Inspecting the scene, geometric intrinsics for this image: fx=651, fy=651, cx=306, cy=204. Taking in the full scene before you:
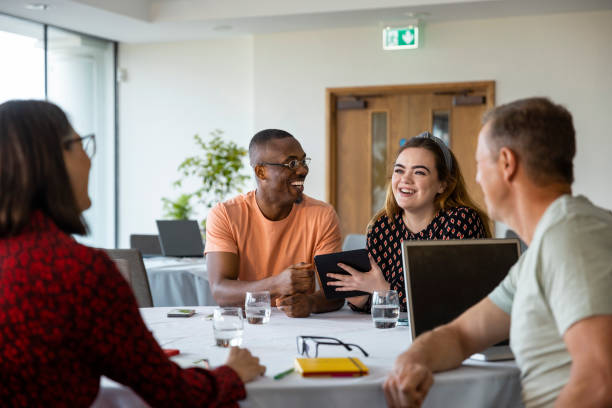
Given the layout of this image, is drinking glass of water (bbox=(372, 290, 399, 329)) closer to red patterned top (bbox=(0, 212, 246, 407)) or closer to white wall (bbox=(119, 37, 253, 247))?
red patterned top (bbox=(0, 212, 246, 407))

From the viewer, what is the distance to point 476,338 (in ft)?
5.39

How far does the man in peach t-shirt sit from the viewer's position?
2812mm

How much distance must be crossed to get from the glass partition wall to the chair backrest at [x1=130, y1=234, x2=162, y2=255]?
1.09 m

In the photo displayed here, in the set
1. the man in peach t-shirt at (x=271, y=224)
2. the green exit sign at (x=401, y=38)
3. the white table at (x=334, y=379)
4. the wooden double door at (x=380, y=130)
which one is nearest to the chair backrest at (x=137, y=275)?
the man in peach t-shirt at (x=271, y=224)

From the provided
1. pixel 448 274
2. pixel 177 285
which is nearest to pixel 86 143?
pixel 448 274

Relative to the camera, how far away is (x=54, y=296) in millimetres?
1199

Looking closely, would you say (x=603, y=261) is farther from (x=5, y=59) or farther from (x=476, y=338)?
(x=5, y=59)

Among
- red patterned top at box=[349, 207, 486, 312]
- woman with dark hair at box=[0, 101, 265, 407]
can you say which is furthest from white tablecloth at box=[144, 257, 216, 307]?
woman with dark hair at box=[0, 101, 265, 407]

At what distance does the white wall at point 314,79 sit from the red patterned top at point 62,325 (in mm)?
5605

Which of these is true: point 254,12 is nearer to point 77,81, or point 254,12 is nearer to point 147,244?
point 77,81

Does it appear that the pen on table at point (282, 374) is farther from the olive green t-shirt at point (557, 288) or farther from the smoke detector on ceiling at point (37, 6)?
the smoke detector on ceiling at point (37, 6)

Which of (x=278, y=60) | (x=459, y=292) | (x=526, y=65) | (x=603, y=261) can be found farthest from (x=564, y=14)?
(x=603, y=261)

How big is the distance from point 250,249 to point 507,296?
4.74 ft

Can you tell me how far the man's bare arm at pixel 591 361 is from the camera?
3.92ft
